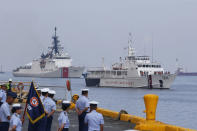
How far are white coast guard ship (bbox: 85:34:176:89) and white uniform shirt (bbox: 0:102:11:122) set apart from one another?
228ft

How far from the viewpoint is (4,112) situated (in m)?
9.79

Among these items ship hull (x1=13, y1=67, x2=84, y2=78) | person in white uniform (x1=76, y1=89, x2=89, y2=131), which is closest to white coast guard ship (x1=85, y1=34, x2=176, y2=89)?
person in white uniform (x1=76, y1=89, x2=89, y2=131)

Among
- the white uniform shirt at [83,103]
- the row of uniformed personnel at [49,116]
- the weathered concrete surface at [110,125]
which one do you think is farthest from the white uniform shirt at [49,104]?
the weathered concrete surface at [110,125]

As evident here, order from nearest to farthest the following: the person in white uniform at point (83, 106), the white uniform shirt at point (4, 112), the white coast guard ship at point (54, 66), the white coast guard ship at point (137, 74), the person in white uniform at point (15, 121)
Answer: the person in white uniform at point (15, 121), the white uniform shirt at point (4, 112), the person in white uniform at point (83, 106), the white coast guard ship at point (137, 74), the white coast guard ship at point (54, 66)

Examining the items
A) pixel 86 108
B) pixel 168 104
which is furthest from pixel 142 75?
pixel 86 108

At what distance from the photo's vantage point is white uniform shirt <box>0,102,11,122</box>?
31.9 feet

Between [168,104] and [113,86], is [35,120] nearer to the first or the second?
[168,104]

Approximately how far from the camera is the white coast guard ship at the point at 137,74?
266 feet

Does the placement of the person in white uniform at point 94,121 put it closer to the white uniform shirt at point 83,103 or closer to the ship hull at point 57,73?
the white uniform shirt at point 83,103

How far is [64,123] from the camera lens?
10.2 metres

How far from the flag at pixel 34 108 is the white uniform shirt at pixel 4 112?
793 millimetres

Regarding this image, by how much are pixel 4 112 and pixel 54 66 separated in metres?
160

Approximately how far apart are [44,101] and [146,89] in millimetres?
72666

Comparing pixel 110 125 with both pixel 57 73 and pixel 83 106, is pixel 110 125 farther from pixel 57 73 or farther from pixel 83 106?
pixel 57 73
